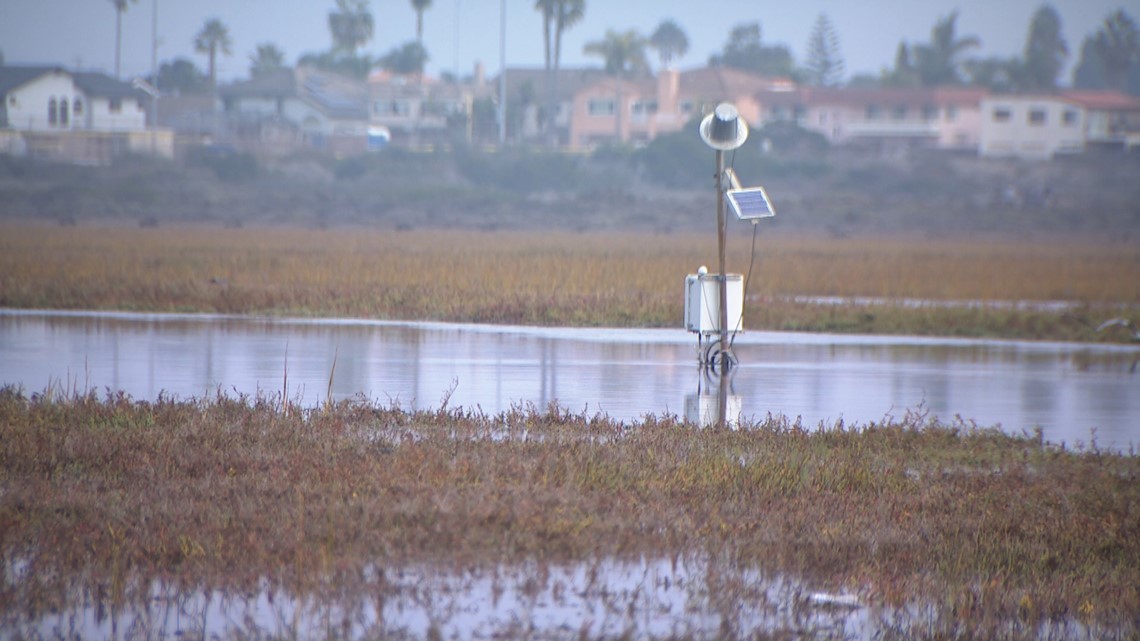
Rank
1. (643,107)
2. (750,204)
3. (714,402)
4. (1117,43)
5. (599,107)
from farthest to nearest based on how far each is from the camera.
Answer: (1117,43) < (643,107) < (599,107) < (750,204) < (714,402)

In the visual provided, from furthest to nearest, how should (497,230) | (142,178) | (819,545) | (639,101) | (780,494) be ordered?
1. (639,101)
2. (142,178)
3. (497,230)
4. (780,494)
5. (819,545)

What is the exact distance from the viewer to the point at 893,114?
107 m

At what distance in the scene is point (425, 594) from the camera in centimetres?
746

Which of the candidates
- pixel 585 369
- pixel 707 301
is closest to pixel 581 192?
pixel 707 301

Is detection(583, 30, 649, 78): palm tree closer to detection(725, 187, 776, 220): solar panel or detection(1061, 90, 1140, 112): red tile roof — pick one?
detection(1061, 90, 1140, 112): red tile roof

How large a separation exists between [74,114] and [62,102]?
1104mm

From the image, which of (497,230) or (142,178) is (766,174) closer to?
(497,230)

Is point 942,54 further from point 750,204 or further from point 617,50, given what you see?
point 750,204

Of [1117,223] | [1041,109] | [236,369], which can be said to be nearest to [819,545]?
[236,369]

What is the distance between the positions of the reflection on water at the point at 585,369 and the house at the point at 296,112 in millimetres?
73972

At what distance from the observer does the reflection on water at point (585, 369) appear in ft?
47.8

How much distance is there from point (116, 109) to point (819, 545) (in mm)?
89512

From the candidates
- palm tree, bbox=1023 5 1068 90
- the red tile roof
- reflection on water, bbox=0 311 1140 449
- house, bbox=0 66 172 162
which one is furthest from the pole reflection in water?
palm tree, bbox=1023 5 1068 90

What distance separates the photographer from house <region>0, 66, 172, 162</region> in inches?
3260
